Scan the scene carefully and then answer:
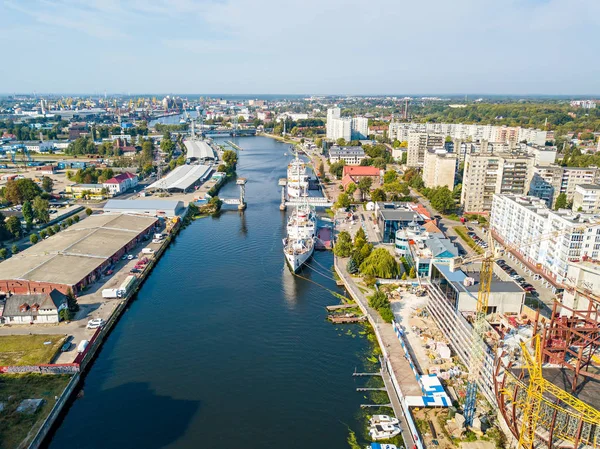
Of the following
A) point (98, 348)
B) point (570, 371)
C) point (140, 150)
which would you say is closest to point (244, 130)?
point (140, 150)

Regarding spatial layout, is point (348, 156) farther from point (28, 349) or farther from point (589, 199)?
point (28, 349)

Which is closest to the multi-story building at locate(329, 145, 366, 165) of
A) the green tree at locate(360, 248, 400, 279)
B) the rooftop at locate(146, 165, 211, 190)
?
the rooftop at locate(146, 165, 211, 190)

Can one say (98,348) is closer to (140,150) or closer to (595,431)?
(595,431)

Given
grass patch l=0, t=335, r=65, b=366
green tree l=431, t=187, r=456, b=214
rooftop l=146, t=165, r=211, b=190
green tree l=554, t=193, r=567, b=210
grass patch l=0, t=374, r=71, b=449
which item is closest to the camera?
grass patch l=0, t=374, r=71, b=449

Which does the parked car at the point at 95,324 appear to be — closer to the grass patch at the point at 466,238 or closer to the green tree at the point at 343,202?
the grass patch at the point at 466,238

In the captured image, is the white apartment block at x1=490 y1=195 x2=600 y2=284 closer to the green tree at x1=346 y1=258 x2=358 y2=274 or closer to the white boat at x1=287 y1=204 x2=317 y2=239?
the green tree at x1=346 y1=258 x2=358 y2=274

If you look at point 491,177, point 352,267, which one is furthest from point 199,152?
point 352,267
